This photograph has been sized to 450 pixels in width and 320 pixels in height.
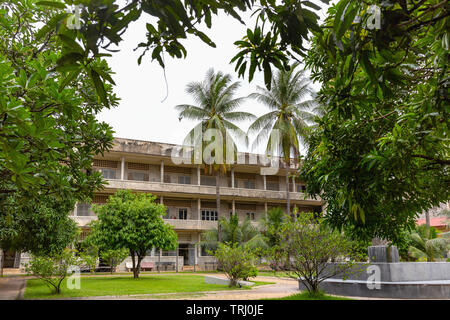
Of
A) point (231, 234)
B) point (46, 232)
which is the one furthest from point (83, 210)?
point (46, 232)

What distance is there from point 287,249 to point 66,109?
764cm

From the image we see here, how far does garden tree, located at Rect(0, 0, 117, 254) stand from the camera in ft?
7.46

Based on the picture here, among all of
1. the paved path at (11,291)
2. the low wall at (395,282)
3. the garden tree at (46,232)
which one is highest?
the garden tree at (46,232)

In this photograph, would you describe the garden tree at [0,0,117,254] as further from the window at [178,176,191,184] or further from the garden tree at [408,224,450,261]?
the window at [178,176,191,184]

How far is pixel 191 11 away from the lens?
148cm

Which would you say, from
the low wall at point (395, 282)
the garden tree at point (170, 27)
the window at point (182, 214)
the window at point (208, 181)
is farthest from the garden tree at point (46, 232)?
the window at point (208, 181)

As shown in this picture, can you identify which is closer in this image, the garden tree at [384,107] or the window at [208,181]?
the garden tree at [384,107]

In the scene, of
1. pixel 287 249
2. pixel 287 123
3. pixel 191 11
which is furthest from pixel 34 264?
pixel 287 123

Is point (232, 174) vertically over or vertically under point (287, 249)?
over

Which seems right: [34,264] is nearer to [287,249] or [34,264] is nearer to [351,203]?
[287,249]

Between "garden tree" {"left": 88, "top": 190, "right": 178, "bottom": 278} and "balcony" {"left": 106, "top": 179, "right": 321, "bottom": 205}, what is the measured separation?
8.05 meters

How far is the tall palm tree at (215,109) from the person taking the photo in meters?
23.0

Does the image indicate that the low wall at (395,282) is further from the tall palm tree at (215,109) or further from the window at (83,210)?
the window at (83,210)

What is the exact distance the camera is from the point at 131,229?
1659 cm
